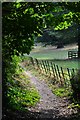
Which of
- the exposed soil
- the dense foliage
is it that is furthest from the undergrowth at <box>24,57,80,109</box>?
the dense foliage

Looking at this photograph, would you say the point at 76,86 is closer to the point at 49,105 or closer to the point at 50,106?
the point at 49,105

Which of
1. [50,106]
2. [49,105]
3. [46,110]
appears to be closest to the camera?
[46,110]

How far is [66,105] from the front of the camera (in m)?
12.9

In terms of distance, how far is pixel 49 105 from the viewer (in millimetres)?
13164

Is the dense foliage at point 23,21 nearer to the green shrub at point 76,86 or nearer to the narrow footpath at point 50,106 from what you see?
the narrow footpath at point 50,106

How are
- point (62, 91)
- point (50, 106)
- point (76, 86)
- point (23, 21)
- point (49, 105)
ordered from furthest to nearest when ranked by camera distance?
1. point (62, 91)
2. point (76, 86)
3. point (49, 105)
4. point (50, 106)
5. point (23, 21)

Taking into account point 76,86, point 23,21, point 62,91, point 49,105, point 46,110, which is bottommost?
point 62,91

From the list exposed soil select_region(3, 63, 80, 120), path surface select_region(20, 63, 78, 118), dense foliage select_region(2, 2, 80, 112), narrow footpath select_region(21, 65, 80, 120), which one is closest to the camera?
dense foliage select_region(2, 2, 80, 112)

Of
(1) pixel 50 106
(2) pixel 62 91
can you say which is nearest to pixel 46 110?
(1) pixel 50 106

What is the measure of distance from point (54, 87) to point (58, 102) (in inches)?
156

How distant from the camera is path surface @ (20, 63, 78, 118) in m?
10.8

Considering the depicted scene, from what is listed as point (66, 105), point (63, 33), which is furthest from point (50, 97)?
point (63, 33)

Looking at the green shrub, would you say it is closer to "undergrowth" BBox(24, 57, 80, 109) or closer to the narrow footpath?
"undergrowth" BBox(24, 57, 80, 109)

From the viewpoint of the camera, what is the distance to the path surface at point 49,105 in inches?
424
